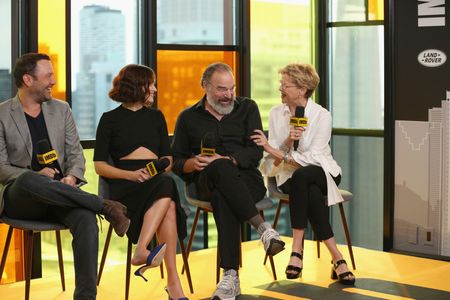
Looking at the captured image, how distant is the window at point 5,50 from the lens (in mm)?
5570

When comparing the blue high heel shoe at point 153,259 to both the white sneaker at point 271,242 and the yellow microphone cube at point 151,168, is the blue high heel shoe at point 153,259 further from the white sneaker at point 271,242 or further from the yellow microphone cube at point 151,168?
the white sneaker at point 271,242

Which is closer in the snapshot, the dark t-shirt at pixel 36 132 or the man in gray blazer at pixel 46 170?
the man in gray blazer at pixel 46 170

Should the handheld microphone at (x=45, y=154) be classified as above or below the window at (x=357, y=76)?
below

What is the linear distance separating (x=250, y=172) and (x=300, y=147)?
422 mm

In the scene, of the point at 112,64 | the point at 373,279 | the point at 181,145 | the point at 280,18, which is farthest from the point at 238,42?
the point at 373,279

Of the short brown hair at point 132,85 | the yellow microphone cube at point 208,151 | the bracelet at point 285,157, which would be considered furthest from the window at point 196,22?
the yellow microphone cube at point 208,151

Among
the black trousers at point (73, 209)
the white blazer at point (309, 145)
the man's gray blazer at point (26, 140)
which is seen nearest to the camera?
the black trousers at point (73, 209)

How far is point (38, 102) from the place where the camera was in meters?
5.11

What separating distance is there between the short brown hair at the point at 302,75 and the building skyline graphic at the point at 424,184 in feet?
3.32

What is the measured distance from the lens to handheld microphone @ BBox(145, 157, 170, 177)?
16.7 feet

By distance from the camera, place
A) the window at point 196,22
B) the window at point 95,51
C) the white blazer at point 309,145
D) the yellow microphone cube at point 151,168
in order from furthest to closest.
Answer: the window at point 196,22 < the window at point 95,51 < the white blazer at point 309,145 < the yellow microphone cube at point 151,168

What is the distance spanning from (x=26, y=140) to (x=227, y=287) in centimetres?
136

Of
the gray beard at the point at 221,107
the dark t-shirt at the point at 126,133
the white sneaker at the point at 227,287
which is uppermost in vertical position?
the gray beard at the point at 221,107

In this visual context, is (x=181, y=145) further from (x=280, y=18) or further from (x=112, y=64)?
(x=280, y=18)
